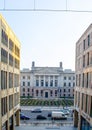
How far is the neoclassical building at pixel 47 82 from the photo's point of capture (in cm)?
11150

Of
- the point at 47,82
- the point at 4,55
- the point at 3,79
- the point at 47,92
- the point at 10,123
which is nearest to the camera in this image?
the point at 3,79

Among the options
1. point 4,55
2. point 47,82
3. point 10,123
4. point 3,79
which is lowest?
point 10,123

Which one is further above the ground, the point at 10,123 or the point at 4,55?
the point at 4,55

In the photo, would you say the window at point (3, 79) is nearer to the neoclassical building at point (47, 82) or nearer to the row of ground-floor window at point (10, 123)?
the row of ground-floor window at point (10, 123)

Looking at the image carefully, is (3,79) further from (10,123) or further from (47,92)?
(47,92)

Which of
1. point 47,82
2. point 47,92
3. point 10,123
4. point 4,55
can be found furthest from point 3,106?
point 47,82

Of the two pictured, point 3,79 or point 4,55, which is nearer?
point 3,79

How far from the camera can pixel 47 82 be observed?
112875 millimetres

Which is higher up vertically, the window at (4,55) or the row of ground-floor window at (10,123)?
the window at (4,55)

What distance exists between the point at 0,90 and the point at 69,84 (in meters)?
87.3

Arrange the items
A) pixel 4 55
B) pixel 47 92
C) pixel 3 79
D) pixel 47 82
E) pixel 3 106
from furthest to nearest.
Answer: pixel 47 82 → pixel 47 92 → pixel 4 55 → pixel 3 79 → pixel 3 106

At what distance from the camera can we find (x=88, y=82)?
32281 millimetres

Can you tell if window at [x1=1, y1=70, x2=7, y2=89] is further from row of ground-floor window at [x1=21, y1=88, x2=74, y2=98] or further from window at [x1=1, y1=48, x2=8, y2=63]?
row of ground-floor window at [x1=21, y1=88, x2=74, y2=98]

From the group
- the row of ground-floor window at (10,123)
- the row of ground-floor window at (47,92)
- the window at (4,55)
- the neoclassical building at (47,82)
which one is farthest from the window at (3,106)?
the neoclassical building at (47,82)
